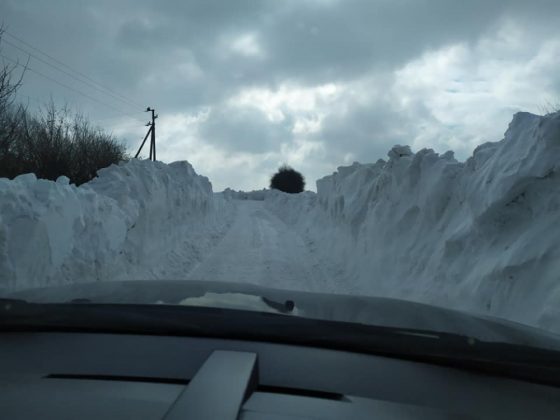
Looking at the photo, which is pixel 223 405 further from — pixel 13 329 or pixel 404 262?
pixel 404 262

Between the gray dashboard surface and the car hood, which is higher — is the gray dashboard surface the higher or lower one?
the lower one

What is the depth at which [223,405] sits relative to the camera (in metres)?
1.69

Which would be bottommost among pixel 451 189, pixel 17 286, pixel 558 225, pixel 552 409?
pixel 17 286

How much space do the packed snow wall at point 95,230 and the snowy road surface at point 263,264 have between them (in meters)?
0.69

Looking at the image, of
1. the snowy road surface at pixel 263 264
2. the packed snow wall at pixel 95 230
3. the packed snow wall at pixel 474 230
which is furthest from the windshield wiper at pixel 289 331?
the snowy road surface at pixel 263 264

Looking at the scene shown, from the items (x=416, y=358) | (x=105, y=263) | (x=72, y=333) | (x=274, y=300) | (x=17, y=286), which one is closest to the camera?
(x=416, y=358)

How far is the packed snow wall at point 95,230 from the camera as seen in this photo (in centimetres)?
719

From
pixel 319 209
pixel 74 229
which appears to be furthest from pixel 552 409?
pixel 319 209

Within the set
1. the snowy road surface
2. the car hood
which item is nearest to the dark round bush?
the snowy road surface

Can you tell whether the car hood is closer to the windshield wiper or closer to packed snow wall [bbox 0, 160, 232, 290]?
the windshield wiper

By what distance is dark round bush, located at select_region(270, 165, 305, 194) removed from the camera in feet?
238

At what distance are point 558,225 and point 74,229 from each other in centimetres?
690

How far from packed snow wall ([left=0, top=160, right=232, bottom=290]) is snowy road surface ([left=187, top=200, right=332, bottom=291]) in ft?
2.27

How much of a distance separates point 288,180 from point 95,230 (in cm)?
6429
